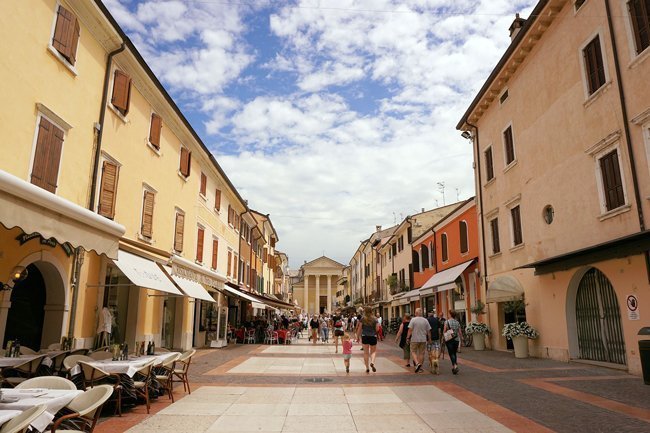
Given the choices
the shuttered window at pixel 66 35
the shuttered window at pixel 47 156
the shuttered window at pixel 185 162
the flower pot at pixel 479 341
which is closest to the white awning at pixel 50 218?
the shuttered window at pixel 47 156

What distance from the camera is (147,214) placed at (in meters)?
14.6

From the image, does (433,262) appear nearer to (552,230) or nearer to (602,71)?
(552,230)

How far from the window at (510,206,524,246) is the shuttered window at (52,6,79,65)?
1505 cm

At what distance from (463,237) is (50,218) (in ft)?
67.3

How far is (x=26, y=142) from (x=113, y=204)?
3.46m

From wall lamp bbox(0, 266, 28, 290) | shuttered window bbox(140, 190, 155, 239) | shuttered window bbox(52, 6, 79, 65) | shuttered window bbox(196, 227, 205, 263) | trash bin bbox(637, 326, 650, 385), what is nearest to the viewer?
trash bin bbox(637, 326, 650, 385)

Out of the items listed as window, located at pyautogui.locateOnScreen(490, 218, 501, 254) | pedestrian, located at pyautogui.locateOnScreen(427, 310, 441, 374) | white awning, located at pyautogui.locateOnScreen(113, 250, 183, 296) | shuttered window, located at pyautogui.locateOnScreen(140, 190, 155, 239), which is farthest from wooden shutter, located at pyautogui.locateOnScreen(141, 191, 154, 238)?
window, located at pyautogui.locateOnScreen(490, 218, 501, 254)

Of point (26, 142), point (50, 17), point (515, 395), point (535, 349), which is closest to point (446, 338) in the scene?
point (515, 395)

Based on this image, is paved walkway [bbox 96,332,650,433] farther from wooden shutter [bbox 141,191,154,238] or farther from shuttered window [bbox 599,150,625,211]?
wooden shutter [bbox 141,191,154,238]

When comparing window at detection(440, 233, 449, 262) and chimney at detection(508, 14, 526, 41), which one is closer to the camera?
chimney at detection(508, 14, 526, 41)

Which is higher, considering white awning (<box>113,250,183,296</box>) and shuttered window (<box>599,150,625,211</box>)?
shuttered window (<box>599,150,625,211</box>)

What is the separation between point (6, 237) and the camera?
8.58 m

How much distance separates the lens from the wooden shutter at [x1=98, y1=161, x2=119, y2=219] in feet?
38.3

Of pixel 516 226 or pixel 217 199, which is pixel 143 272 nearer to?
pixel 516 226
